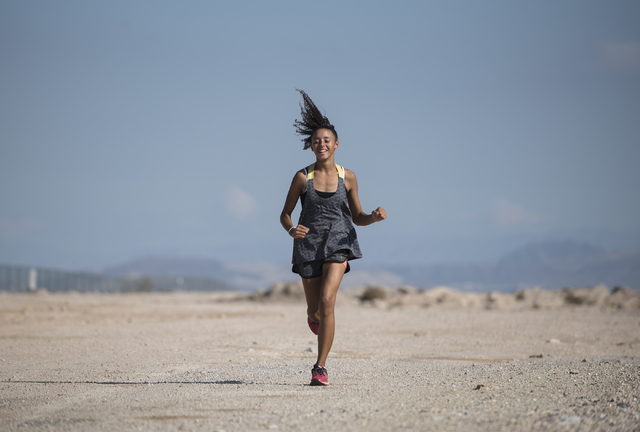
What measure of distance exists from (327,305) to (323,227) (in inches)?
29.5

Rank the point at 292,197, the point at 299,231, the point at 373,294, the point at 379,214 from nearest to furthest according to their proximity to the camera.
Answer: the point at 299,231
the point at 379,214
the point at 292,197
the point at 373,294

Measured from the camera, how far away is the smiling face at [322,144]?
258 inches

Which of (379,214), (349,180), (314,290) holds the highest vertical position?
(349,180)

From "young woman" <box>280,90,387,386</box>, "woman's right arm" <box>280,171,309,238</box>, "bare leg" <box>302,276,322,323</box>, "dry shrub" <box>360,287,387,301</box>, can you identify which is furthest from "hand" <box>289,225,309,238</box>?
"dry shrub" <box>360,287,387,301</box>

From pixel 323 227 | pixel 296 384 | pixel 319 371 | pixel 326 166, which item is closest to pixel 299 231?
pixel 323 227

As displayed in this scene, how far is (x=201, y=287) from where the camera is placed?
6328 centimetres

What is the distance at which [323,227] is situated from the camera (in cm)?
641

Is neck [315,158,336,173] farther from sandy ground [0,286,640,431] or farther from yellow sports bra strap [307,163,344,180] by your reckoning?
sandy ground [0,286,640,431]

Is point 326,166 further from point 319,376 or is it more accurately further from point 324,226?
point 319,376

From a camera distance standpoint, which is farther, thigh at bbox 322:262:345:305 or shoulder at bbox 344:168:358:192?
shoulder at bbox 344:168:358:192

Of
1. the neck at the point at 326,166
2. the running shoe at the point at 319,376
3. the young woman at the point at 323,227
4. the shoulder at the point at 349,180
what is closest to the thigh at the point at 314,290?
the young woman at the point at 323,227

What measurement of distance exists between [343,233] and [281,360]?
336cm

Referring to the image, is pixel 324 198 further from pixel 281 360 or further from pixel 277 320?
pixel 277 320

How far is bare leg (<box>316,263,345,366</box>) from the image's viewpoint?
6215mm
